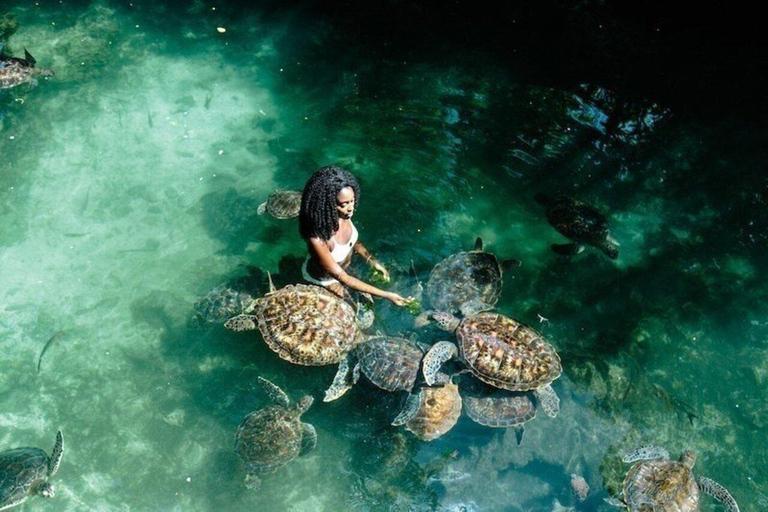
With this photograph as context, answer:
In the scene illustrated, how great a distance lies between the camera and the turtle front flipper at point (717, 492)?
5039 mm

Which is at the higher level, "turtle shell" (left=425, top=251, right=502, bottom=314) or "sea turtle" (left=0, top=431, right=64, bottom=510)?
"turtle shell" (left=425, top=251, right=502, bottom=314)

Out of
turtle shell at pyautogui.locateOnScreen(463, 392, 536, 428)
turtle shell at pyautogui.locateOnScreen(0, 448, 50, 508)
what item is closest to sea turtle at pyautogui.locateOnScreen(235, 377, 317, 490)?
turtle shell at pyautogui.locateOnScreen(463, 392, 536, 428)

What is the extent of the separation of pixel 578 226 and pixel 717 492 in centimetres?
345

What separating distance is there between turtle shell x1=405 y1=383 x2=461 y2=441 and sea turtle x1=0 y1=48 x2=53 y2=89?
28.0 feet

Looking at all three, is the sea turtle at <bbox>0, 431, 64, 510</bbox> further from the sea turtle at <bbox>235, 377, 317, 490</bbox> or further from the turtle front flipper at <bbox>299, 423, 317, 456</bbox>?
the turtle front flipper at <bbox>299, 423, 317, 456</bbox>

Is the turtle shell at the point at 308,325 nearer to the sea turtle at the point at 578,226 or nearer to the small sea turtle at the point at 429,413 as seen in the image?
the small sea turtle at the point at 429,413

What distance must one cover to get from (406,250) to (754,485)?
201 inches

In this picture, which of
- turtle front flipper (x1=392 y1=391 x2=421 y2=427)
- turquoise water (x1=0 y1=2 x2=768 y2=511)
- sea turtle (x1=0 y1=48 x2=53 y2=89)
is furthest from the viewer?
sea turtle (x1=0 y1=48 x2=53 y2=89)

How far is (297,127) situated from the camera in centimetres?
817

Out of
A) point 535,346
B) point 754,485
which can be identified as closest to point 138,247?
point 535,346

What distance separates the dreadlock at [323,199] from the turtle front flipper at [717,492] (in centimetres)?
485

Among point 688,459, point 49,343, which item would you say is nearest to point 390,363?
Answer: point 688,459

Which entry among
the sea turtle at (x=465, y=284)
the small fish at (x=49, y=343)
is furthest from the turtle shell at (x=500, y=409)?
the small fish at (x=49, y=343)

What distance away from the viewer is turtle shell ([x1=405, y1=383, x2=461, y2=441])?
494 cm
